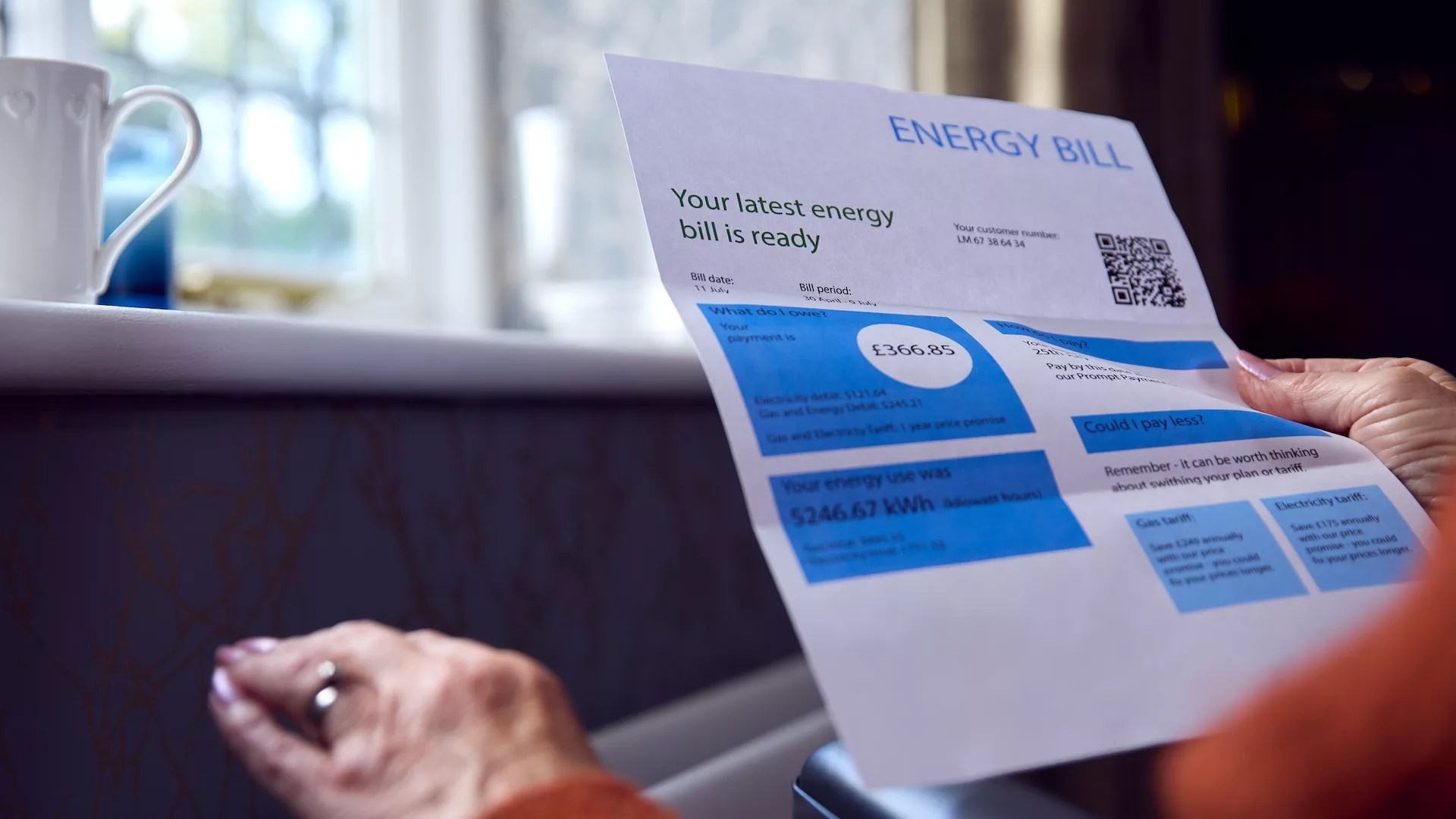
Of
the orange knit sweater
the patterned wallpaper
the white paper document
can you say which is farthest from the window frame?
the orange knit sweater

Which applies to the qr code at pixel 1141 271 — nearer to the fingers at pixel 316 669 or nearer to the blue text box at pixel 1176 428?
the blue text box at pixel 1176 428

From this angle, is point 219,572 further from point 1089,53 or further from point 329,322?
point 1089,53

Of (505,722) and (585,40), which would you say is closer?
(505,722)

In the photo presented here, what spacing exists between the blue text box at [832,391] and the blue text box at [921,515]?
0.04ft

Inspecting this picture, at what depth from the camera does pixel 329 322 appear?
591 mm

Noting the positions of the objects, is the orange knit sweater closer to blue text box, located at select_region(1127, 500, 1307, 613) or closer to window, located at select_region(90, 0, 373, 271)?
blue text box, located at select_region(1127, 500, 1307, 613)

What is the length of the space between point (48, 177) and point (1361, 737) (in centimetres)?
56

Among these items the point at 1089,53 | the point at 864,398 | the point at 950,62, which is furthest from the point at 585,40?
the point at 864,398

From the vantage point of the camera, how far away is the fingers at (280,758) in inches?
14.0

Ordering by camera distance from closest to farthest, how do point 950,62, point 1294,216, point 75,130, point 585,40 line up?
point 75,130, point 950,62, point 585,40, point 1294,216

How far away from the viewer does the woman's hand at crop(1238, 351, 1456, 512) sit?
477 mm

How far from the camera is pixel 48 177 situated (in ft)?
1.66

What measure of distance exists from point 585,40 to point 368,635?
44.1 inches

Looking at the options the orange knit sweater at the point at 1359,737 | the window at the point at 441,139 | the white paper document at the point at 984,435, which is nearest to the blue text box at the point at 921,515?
the white paper document at the point at 984,435
